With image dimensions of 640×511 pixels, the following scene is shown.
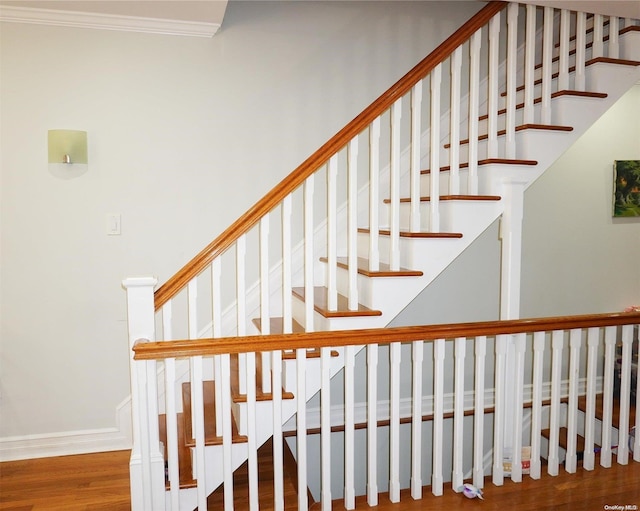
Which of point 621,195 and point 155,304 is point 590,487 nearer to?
point 155,304

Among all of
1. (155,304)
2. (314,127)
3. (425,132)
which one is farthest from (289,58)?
(155,304)

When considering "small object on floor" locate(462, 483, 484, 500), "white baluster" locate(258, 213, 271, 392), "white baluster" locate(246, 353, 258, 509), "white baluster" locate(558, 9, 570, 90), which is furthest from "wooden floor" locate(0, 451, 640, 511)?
"white baluster" locate(558, 9, 570, 90)

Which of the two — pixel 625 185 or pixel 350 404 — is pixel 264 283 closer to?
pixel 350 404

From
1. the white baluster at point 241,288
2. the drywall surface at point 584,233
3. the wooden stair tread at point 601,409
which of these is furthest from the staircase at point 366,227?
the wooden stair tread at point 601,409

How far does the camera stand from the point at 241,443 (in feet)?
7.99

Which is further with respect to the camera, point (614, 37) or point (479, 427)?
point (614, 37)

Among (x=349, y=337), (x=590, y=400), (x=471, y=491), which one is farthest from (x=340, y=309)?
(x=590, y=400)

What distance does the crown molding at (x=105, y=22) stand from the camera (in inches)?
115

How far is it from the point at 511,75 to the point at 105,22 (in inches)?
92.4

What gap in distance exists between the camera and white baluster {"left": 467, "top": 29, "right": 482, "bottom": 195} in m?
2.77

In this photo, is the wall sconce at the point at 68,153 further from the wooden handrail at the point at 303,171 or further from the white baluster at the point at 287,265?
the white baluster at the point at 287,265

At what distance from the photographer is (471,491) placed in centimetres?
249

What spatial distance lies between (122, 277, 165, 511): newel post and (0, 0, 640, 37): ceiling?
1627mm

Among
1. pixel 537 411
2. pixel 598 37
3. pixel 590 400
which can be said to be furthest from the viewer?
pixel 598 37
